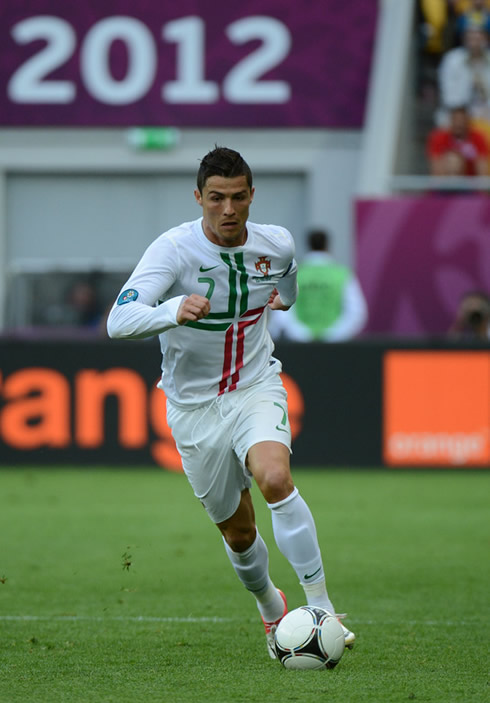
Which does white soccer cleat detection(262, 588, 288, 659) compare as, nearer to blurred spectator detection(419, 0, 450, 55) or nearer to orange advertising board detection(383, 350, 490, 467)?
orange advertising board detection(383, 350, 490, 467)

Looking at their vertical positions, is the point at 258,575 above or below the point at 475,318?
below

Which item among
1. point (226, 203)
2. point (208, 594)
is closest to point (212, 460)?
point (226, 203)

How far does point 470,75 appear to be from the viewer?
1880 centimetres

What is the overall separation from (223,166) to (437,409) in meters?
8.19

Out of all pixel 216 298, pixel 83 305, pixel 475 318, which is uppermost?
pixel 216 298

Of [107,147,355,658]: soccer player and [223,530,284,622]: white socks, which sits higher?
[107,147,355,658]: soccer player

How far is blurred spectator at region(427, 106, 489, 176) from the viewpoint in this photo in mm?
16953

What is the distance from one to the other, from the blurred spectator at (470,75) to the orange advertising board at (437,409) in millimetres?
6045

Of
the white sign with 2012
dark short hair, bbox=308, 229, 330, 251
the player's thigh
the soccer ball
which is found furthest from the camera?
the white sign with 2012

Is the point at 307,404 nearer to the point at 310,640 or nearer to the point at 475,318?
the point at 475,318

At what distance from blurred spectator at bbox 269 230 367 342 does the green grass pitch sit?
1.64 m


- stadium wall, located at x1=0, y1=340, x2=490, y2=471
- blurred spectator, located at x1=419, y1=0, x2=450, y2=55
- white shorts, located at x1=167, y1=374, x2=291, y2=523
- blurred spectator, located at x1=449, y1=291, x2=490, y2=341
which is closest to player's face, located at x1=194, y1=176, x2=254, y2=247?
white shorts, located at x1=167, y1=374, x2=291, y2=523

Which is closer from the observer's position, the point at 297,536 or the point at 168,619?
the point at 297,536

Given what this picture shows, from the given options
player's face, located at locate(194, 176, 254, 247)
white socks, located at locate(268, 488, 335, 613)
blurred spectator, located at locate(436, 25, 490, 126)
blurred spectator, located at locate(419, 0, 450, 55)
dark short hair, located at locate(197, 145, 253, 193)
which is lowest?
white socks, located at locate(268, 488, 335, 613)
